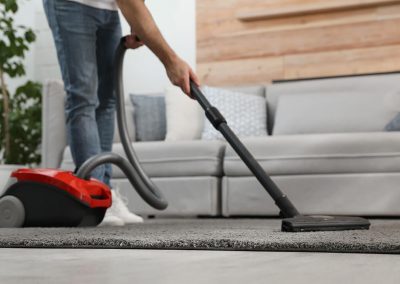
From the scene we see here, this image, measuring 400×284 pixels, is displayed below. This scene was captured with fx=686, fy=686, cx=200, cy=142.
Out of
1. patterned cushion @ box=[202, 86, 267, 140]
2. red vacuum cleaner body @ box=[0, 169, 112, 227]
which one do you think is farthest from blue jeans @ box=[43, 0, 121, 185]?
patterned cushion @ box=[202, 86, 267, 140]

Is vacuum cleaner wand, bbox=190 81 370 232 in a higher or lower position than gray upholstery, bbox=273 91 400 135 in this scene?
lower

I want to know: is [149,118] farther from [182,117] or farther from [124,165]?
[124,165]

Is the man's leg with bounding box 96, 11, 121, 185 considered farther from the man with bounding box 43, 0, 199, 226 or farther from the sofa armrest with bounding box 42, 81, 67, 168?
the sofa armrest with bounding box 42, 81, 67, 168

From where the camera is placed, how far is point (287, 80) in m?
4.05

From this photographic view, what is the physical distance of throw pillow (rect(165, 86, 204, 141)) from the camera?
12.3 feet

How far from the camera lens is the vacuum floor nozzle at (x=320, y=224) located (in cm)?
160

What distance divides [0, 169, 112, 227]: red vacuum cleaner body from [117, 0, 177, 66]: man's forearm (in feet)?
1.44

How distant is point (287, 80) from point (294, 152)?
1.16m

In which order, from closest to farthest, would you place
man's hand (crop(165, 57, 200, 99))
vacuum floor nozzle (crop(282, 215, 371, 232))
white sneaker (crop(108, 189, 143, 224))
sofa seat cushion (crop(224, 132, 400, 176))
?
vacuum floor nozzle (crop(282, 215, 371, 232)) → man's hand (crop(165, 57, 200, 99)) → white sneaker (crop(108, 189, 143, 224)) → sofa seat cushion (crop(224, 132, 400, 176))

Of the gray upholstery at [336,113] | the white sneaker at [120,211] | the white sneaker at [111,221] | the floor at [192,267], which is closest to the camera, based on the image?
the floor at [192,267]

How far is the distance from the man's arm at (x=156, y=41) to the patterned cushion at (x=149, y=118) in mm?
1844

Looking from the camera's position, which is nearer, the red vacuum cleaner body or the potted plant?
the red vacuum cleaner body

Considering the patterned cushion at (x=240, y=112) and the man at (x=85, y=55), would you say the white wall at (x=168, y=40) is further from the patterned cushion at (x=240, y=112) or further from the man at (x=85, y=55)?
the man at (x=85, y=55)

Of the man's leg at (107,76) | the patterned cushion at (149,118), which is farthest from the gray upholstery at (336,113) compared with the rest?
the man's leg at (107,76)
